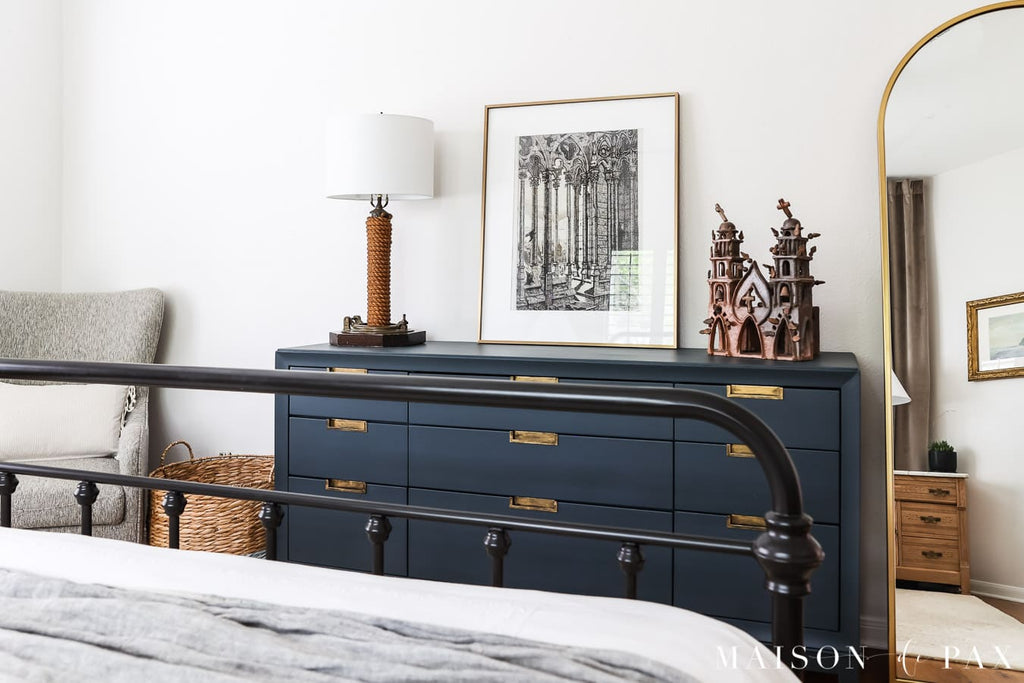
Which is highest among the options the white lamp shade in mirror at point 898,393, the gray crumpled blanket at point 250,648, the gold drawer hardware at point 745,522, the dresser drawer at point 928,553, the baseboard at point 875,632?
the white lamp shade in mirror at point 898,393

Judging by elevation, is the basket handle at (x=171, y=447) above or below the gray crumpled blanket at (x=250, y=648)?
below

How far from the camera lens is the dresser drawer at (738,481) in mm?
2107

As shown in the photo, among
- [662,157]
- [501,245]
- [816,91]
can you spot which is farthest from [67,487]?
[816,91]

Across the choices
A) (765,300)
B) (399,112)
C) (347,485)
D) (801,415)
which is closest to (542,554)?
(347,485)

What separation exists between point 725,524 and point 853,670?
18.9 inches

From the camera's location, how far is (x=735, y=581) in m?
2.16

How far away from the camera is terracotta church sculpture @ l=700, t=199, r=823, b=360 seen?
2.23m

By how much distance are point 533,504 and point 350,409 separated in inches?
24.4

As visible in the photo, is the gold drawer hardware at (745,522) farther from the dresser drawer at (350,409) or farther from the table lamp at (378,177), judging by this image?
the table lamp at (378,177)

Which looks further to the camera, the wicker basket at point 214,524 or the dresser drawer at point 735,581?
the wicker basket at point 214,524

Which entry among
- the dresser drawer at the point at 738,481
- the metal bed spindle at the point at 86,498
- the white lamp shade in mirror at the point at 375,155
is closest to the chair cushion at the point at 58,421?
the white lamp shade in mirror at the point at 375,155

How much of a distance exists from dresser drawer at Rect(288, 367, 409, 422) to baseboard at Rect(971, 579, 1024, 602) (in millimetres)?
1567

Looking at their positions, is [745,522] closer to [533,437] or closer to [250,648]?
[533,437]

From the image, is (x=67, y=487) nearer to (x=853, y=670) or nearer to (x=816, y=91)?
(x=853, y=670)
